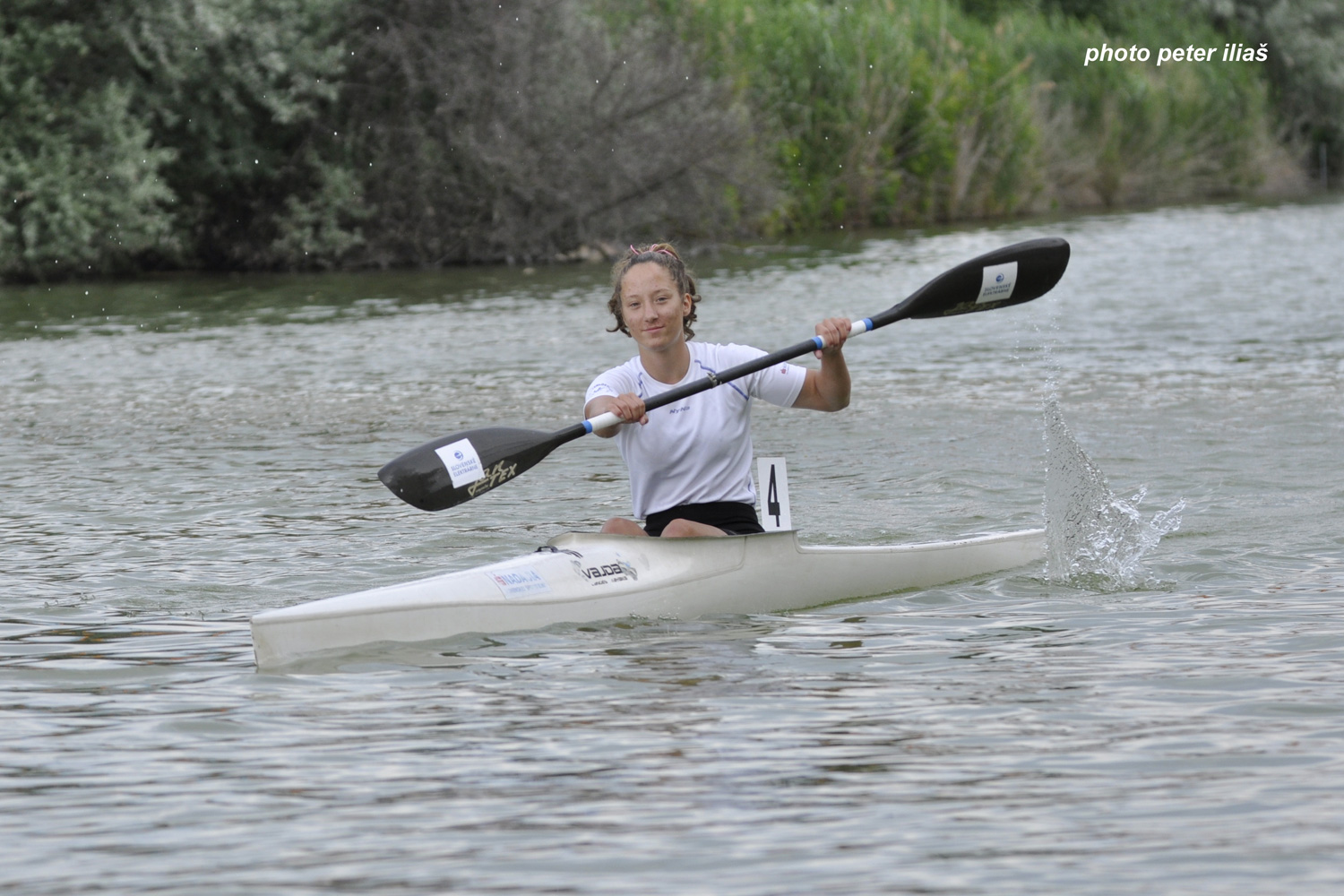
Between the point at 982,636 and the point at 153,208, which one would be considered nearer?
the point at 982,636

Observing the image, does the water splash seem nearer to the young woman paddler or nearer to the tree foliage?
the young woman paddler

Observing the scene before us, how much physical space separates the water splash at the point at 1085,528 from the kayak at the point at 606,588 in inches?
19.6

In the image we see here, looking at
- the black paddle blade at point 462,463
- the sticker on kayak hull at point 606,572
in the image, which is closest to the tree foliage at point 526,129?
the black paddle blade at point 462,463

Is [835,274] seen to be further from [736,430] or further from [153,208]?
[736,430]

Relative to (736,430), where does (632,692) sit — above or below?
below

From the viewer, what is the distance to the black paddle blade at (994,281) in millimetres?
7141

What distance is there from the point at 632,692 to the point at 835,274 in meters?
16.9

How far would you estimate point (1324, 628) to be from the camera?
18.4 ft

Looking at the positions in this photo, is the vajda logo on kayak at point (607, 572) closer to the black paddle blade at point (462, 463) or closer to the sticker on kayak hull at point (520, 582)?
the sticker on kayak hull at point (520, 582)

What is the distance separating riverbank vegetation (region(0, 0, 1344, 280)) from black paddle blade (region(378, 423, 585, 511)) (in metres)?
17.2

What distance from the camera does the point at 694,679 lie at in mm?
5172

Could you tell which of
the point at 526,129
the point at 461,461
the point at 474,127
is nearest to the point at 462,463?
the point at 461,461

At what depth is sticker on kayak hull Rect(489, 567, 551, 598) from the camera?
575 cm

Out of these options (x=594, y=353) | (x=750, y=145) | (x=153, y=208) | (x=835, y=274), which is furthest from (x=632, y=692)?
Result: (x=750, y=145)
